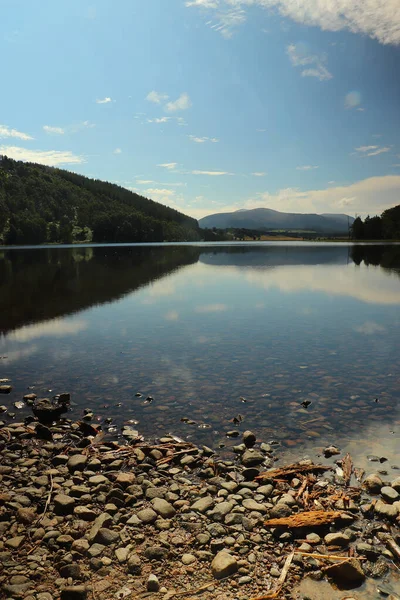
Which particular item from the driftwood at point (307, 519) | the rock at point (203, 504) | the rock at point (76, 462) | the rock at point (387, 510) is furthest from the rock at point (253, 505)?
the rock at point (76, 462)

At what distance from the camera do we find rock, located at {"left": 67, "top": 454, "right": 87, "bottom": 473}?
11.4 meters

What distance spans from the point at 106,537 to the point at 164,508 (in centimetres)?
150

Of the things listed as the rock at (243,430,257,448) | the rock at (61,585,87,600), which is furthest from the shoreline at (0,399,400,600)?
the rock at (243,430,257,448)

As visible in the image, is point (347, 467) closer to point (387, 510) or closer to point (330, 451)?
point (330, 451)

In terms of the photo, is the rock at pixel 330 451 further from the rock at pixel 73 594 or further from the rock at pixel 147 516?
the rock at pixel 73 594

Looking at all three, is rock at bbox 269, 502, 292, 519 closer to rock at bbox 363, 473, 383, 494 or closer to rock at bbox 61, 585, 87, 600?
rock at bbox 363, 473, 383, 494

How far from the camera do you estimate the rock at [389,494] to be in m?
9.73

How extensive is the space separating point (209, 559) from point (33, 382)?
45.8 ft

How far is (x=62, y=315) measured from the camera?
3606 centimetres

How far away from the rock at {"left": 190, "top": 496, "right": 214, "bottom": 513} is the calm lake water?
3.34 meters

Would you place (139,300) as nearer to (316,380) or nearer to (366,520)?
(316,380)

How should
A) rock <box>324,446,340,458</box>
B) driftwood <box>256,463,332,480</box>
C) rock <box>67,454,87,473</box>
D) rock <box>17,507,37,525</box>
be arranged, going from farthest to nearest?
rock <box>324,446,340,458</box> → rock <box>67,454,87,473</box> → driftwood <box>256,463,332,480</box> → rock <box>17,507,37,525</box>

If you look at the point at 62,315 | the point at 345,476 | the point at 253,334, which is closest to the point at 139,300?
the point at 62,315

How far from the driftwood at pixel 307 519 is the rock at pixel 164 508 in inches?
82.9
